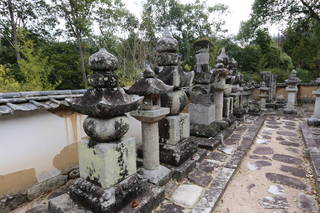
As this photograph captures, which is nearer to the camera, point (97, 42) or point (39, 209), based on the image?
point (39, 209)

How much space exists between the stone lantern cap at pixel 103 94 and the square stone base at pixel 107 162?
0.38 meters

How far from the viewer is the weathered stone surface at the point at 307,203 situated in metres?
2.51

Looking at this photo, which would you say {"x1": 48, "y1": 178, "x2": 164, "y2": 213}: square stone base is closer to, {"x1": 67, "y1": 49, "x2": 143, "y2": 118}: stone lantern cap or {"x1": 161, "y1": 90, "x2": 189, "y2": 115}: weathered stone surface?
{"x1": 67, "y1": 49, "x2": 143, "y2": 118}: stone lantern cap

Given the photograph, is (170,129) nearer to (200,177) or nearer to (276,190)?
(200,177)

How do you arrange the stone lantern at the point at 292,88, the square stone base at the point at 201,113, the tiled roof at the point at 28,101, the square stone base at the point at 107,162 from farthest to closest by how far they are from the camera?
the stone lantern at the point at 292,88, the square stone base at the point at 201,113, the tiled roof at the point at 28,101, the square stone base at the point at 107,162

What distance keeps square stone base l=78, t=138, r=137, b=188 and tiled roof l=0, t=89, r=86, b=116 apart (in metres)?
0.85

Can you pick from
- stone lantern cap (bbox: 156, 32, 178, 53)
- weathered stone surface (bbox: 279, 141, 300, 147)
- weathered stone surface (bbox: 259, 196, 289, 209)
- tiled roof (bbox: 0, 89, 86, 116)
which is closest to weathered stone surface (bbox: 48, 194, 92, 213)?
tiled roof (bbox: 0, 89, 86, 116)

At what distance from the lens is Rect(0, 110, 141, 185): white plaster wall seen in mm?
2467

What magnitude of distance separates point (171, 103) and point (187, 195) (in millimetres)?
1532

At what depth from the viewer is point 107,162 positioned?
196cm

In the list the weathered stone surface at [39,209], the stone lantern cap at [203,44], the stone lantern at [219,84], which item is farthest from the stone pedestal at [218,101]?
the weathered stone surface at [39,209]

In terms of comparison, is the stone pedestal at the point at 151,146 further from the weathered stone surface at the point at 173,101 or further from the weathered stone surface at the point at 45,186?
the weathered stone surface at the point at 45,186

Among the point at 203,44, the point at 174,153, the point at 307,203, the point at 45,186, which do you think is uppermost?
the point at 203,44

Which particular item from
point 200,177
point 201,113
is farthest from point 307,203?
point 201,113
